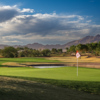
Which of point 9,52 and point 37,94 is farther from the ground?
point 9,52

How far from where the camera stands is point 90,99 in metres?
7.79

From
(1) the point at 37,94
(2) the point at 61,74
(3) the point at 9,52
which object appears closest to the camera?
(1) the point at 37,94

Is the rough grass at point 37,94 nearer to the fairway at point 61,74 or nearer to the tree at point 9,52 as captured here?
the fairway at point 61,74

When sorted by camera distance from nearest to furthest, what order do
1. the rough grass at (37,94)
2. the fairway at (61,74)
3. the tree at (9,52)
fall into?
the rough grass at (37,94), the fairway at (61,74), the tree at (9,52)

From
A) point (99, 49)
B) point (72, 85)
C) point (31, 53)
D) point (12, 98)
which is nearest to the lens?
point (12, 98)

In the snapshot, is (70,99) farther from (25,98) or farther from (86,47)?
(86,47)

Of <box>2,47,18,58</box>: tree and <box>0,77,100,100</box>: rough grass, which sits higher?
<box>2,47,18,58</box>: tree

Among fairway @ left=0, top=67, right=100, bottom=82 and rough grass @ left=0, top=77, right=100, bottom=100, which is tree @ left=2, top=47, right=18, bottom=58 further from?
rough grass @ left=0, top=77, right=100, bottom=100

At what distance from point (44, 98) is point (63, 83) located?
4.59m

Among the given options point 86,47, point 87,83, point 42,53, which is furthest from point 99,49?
point 87,83

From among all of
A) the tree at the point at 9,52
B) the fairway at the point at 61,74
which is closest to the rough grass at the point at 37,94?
the fairway at the point at 61,74

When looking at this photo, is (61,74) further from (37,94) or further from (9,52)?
(9,52)

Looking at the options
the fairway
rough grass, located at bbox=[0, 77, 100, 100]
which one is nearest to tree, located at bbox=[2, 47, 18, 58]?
the fairway

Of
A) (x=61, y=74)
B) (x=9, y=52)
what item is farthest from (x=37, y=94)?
(x=9, y=52)
